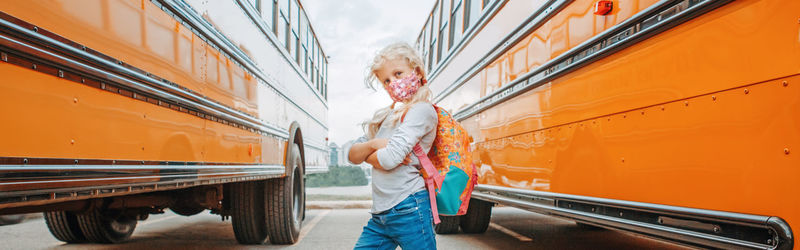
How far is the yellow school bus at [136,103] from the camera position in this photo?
1.21 meters

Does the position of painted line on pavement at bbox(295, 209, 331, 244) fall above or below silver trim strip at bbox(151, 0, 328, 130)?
below

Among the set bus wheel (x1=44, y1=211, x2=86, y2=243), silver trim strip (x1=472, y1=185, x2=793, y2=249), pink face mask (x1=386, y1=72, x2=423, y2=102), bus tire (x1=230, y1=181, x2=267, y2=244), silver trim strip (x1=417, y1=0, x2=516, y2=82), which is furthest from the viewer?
bus wheel (x1=44, y1=211, x2=86, y2=243)

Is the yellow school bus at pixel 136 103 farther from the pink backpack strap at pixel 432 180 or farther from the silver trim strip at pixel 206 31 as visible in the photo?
the pink backpack strap at pixel 432 180

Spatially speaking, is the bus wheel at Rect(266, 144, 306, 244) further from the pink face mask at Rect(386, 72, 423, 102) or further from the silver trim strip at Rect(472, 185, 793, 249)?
the pink face mask at Rect(386, 72, 423, 102)

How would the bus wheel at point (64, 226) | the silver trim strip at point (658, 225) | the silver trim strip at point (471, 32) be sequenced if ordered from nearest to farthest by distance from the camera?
1. the silver trim strip at point (658, 225)
2. the silver trim strip at point (471, 32)
3. the bus wheel at point (64, 226)

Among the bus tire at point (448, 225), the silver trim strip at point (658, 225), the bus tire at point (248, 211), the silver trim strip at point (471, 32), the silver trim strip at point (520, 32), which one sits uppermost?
the silver trim strip at point (471, 32)

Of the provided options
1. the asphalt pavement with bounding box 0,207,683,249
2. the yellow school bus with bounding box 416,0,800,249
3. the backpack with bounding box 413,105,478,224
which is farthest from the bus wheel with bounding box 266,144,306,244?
the backpack with bounding box 413,105,478,224

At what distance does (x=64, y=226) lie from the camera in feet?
14.6

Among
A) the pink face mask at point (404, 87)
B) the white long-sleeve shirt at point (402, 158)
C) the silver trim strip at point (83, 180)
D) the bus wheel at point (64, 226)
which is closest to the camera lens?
the silver trim strip at point (83, 180)

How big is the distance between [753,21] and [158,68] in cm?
190

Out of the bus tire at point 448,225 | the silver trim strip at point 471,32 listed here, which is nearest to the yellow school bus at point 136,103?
the silver trim strip at point 471,32

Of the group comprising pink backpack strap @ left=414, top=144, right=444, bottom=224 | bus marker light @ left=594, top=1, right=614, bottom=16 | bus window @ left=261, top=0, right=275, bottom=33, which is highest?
bus window @ left=261, top=0, right=275, bottom=33

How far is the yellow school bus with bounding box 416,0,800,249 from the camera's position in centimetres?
130

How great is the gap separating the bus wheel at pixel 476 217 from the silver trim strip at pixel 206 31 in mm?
2474
